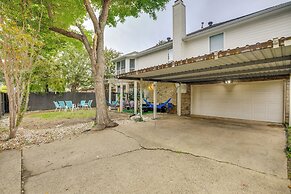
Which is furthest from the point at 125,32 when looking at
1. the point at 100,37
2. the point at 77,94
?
the point at 100,37

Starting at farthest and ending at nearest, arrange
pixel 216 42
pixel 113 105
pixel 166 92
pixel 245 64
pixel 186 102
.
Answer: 1. pixel 113 105
2. pixel 166 92
3. pixel 186 102
4. pixel 216 42
5. pixel 245 64

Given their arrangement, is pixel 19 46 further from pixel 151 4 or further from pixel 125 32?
pixel 125 32

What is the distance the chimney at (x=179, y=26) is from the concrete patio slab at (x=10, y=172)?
9577 mm

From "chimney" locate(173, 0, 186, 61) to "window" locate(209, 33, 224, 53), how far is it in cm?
188

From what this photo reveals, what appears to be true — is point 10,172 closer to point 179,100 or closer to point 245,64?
point 245,64

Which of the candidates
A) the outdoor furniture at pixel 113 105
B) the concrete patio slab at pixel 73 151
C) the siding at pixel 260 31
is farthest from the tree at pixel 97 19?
the outdoor furniture at pixel 113 105

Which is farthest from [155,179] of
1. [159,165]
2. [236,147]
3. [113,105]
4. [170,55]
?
[113,105]

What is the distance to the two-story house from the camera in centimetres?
547

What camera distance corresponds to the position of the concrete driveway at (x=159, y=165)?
93.7 inches

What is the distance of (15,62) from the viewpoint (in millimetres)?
4660

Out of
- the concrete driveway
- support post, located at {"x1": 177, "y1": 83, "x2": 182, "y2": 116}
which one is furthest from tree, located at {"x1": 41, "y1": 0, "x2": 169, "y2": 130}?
support post, located at {"x1": 177, "y1": 83, "x2": 182, "y2": 116}

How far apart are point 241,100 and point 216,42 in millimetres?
3840

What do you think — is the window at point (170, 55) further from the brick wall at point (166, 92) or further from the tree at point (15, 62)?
the tree at point (15, 62)

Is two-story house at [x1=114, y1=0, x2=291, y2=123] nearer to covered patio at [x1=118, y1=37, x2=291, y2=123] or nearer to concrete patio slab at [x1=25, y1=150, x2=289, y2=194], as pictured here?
covered patio at [x1=118, y1=37, x2=291, y2=123]
